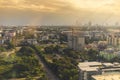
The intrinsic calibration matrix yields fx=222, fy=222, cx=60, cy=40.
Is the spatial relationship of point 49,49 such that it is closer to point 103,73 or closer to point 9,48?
point 9,48

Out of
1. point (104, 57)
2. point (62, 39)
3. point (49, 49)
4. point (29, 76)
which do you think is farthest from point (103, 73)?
point (62, 39)

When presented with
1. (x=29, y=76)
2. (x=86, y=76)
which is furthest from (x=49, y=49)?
(x=86, y=76)

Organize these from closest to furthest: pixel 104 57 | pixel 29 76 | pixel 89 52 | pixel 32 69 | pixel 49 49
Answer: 1. pixel 29 76
2. pixel 32 69
3. pixel 104 57
4. pixel 89 52
5. pixel 49 49

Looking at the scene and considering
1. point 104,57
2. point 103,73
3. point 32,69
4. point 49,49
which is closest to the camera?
point 103,73

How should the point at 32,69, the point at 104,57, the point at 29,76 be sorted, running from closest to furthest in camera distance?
the point at 29,76 < the point at 32,69 < the point at 104,57

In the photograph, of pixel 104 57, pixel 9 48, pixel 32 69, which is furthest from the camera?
pixel 9 48

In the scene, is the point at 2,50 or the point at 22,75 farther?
the point at 2,50

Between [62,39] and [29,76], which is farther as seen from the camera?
[62,39]

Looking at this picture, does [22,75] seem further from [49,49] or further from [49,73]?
[49,49]

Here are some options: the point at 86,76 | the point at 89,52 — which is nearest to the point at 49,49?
the point at 89,52
